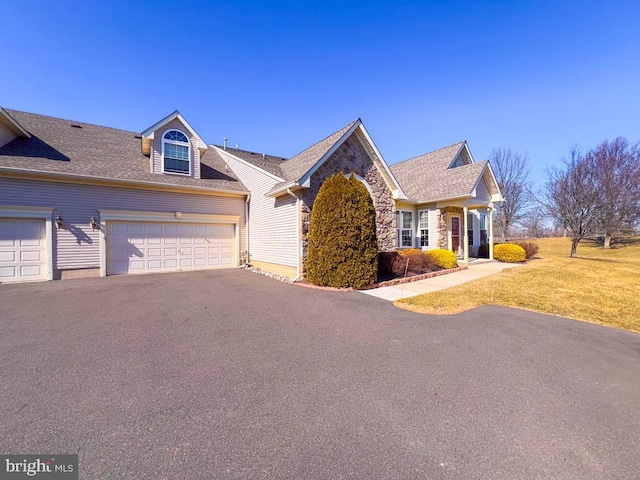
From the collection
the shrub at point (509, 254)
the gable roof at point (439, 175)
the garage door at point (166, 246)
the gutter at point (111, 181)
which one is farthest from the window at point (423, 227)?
the garage door at point (166, 246)

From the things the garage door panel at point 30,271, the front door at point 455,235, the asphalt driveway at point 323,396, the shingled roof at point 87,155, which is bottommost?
the asphalt driveway at point 323,396

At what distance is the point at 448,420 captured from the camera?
8.37 ft

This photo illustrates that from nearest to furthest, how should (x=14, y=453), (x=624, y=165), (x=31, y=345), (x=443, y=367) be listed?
(x=14, y=453) < (x=443, y=367) < (x=31, y=345) < (x=624, y=165)

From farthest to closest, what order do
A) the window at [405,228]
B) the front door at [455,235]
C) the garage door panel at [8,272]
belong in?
the front door at [455,235] → the window at [405,228] → the garage door panel at [8,272]

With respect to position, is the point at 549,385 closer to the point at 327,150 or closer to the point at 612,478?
the point at 612,478

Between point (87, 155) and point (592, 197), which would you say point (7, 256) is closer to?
point (87, 155)

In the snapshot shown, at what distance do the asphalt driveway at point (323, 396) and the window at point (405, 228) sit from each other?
9.62m

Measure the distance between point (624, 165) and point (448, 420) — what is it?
108ft

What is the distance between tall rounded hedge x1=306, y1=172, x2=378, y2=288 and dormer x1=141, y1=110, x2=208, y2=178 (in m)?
8.55

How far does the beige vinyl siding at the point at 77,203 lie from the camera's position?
9.60m

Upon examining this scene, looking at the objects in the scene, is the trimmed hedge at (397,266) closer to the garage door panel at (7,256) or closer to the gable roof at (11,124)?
the garage door panel at (7,256)

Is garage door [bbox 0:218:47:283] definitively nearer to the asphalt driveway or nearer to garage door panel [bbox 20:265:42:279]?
garage door panel [bbox 20:265:42:279]

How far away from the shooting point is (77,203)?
10.4m

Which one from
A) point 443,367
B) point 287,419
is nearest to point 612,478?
point 443,367
